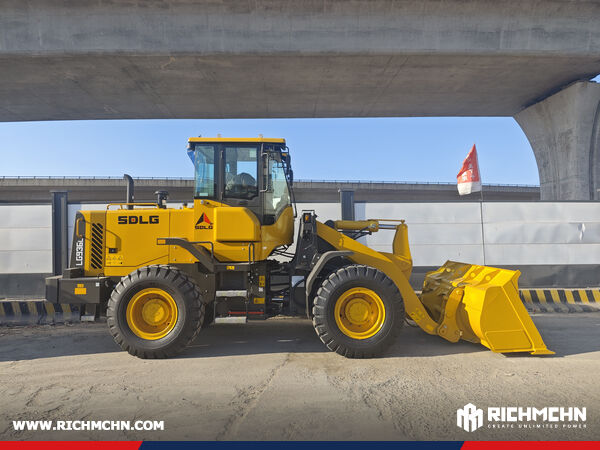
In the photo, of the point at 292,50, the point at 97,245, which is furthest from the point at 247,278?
the point at 292,50

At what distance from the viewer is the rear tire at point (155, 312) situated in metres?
4.32

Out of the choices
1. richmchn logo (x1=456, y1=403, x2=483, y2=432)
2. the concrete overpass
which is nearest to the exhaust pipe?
richmchn logo (x1=456, y1=403, x2=483, y2=432)

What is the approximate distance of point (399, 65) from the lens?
11016mm

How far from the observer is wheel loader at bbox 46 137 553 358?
4.29 metres

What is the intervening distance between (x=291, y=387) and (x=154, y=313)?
213cm

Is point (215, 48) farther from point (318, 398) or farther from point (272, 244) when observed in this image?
point (318, 398)

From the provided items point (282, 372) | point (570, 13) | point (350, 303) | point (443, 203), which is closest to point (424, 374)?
point (350, 303)

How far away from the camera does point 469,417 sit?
2.77m

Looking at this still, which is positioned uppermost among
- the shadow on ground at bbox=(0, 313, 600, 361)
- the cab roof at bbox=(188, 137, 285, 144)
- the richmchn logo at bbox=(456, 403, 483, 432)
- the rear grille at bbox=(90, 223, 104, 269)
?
the cab roof at bbox=(188, 137, 285, 144)

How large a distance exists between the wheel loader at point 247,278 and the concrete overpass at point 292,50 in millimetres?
6938

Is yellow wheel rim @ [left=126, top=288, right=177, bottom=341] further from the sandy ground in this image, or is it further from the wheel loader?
the sandy ground

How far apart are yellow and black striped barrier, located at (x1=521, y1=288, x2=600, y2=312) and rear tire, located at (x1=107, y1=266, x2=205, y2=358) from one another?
6.35m

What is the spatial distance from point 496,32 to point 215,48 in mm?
8298

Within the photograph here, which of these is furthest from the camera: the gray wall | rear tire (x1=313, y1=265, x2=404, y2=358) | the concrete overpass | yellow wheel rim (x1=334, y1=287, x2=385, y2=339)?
the concrete overpass
